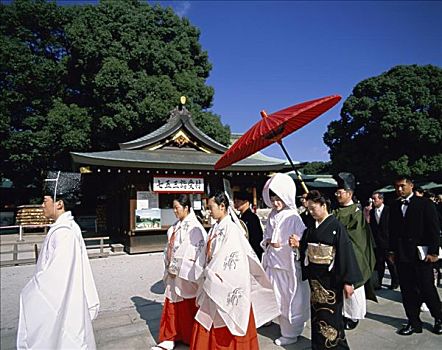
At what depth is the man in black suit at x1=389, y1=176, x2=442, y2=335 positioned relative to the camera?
3.90 m

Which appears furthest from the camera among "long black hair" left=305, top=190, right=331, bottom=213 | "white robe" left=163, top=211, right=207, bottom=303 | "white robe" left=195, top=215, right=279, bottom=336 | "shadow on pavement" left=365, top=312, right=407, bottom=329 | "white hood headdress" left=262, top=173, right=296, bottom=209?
"shadow on pavement" left=365, top=312, right=407, bottom=329

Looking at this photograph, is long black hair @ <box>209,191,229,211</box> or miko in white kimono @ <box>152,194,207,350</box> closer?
long black hair @ <box>209,191,229,211</box>

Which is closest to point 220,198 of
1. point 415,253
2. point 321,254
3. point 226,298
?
point 226,298

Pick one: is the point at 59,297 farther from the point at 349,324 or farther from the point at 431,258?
the point at 431,258

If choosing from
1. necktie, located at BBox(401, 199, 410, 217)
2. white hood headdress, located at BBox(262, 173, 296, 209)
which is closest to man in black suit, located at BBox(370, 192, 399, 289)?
necktie, located at BBox(401, 199, 410, 217)

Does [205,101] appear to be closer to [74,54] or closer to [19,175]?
[74,54]

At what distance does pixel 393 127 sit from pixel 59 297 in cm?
2130

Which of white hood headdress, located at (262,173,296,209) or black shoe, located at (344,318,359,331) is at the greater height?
white hood headdress, located at (262,173,296,209)

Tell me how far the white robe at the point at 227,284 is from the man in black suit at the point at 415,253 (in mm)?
2353

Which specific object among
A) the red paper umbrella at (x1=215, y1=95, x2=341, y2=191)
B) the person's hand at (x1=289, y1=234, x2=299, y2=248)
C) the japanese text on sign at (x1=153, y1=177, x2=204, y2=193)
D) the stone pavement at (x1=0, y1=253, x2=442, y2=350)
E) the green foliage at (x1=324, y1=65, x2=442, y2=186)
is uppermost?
the green foliage at (x1=324, y1=65, x2=442, y2=186)

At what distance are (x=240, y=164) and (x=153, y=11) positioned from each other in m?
13.2

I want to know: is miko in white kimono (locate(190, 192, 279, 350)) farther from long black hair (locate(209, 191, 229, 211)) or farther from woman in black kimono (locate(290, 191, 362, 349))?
woman in black kimono (locate(290, 191, 362, 349))

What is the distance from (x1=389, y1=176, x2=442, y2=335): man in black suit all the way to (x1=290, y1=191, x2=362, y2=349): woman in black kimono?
4.61ft

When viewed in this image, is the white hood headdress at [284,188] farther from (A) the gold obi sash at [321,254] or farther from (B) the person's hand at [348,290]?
(B) the person's hand at [348,290]
